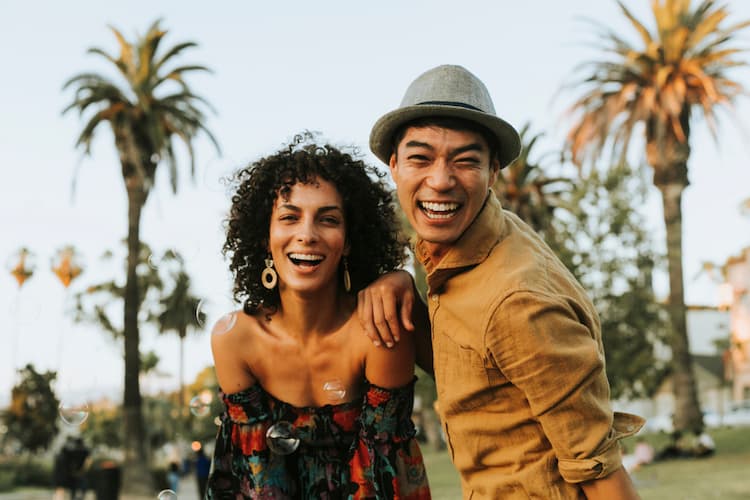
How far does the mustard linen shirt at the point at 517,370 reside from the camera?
255 cm

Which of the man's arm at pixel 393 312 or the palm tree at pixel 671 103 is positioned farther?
the palm tree at pixel 671 103

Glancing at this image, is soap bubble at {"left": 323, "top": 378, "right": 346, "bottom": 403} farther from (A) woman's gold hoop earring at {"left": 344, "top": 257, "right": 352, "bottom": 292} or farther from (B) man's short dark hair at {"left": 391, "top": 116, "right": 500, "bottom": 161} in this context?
(B) man's short dark hair at {"left": 391, "top": 116, "right": 500, "bottom": 161}

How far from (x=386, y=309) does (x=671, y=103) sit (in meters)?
22.6

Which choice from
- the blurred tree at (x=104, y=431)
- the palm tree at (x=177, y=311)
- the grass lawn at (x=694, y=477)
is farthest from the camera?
the blurred tree at (x=104, y=431)

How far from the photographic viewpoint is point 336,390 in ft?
12.1

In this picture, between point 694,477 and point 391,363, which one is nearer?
point 391,363

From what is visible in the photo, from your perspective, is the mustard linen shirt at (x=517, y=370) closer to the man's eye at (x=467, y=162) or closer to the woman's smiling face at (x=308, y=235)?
the man's eye at (x=467, y=162)

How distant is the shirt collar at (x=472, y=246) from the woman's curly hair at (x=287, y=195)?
0.80 metres

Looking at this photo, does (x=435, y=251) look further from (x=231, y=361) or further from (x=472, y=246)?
(x=231, y=361)

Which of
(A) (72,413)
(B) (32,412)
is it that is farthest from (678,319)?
(B) (32,412)

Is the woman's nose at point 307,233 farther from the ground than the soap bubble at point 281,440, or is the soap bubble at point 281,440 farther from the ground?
the woman's nose at point 307,233

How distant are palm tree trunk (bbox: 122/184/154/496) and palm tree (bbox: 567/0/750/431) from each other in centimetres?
1315

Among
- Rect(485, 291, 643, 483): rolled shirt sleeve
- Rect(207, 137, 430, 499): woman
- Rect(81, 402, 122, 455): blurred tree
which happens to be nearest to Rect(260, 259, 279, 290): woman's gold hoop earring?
Rect(207, 137, 430, 499): woman

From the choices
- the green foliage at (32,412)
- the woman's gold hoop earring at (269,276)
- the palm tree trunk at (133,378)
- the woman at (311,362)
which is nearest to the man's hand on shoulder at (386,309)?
the woman at (311,362)
